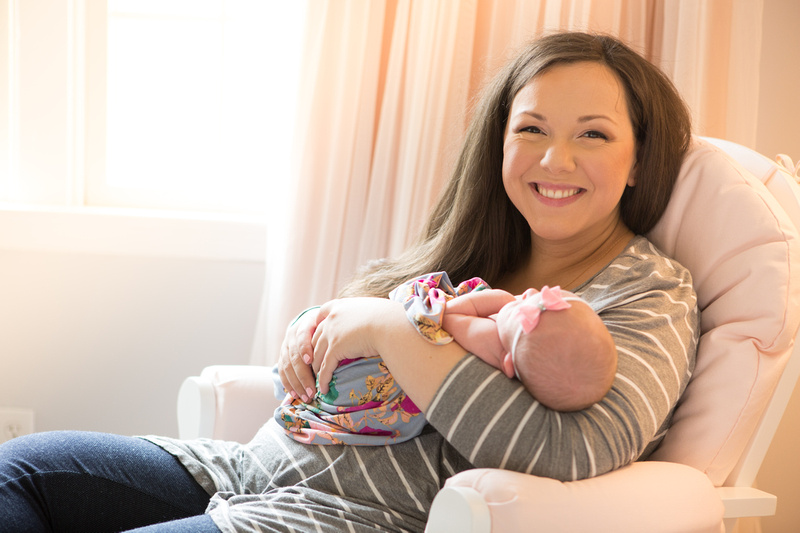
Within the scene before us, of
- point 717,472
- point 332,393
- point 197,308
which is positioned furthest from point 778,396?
point 197,308

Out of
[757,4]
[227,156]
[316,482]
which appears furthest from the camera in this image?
[227,156]

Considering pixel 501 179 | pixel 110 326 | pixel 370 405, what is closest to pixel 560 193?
pixel 501 179

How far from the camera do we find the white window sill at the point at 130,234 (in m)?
2.12

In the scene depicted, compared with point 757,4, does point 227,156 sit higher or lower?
lower

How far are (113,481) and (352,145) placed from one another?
110cm

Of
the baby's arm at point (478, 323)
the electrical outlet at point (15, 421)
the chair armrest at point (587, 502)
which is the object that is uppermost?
the baby's arm at point (478, 323)

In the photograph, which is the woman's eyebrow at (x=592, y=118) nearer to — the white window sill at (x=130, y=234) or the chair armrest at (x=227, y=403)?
the chair armrest at (x=227, y=403)

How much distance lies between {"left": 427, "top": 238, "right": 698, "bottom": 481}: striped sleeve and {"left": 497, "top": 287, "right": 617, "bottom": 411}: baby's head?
0.03 m

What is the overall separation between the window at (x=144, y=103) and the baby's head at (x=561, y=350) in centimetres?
136

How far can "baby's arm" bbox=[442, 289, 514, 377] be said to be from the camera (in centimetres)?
97

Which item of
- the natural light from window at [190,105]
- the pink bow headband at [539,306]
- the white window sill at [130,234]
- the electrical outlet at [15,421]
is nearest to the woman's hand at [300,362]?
the pink bow headband at [539,306]

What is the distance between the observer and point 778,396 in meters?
1.10

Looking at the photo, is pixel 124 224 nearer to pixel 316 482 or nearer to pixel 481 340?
pixel 316 482

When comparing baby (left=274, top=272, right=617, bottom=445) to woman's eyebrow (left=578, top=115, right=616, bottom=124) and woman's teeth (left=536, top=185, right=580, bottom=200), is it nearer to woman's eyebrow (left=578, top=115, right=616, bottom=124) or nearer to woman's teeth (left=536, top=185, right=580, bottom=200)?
woman's teeth (left=536, top=185, right=580, bottom=200)
